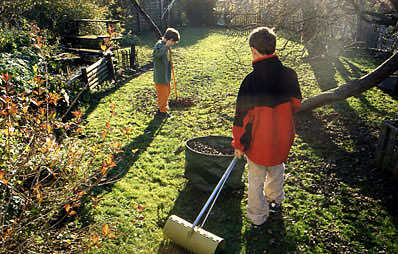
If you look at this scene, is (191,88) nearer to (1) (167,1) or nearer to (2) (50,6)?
(2) (50,6)

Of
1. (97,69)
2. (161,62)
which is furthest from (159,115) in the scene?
(97,69)

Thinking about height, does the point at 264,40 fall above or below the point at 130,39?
above

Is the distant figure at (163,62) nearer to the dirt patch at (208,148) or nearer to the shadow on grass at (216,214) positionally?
the dirt patch at (208,148)

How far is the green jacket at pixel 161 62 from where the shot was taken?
7040 mm

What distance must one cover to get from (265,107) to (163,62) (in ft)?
12.9

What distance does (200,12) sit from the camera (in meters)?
22.6

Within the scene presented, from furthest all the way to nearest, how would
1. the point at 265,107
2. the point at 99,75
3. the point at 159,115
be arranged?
the point at 99,75 < the point at 159,115 < the point at 265,107

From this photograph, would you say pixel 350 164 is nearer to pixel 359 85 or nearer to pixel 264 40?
pixel 359 85

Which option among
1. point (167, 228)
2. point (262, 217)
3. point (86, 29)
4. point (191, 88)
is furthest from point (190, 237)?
point (86, 29)

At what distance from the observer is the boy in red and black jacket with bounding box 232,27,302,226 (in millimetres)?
A: 3656

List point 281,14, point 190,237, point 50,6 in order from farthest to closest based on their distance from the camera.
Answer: point 50,6, point 281,14, point 190,237

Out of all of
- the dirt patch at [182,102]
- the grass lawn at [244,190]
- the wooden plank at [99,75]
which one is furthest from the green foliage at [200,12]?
the dirt patch at [182,102]

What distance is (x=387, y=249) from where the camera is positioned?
149 inches

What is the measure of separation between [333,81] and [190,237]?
8077 mm
